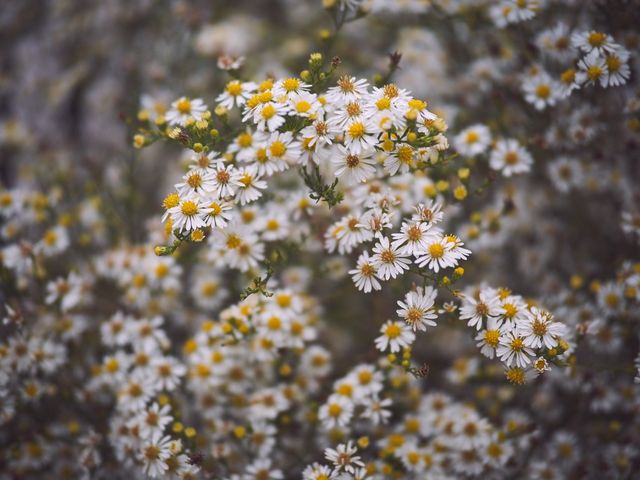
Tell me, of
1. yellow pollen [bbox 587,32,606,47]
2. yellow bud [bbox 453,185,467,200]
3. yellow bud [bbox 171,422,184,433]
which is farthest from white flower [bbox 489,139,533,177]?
yellow bud [bbox 171,422,184,433]

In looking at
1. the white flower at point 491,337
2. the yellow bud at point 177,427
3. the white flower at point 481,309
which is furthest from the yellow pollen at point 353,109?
the yellow bud at point 177,427

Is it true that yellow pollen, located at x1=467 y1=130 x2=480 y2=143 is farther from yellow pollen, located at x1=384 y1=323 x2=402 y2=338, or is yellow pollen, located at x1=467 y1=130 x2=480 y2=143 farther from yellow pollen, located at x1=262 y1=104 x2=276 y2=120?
yellow pollen, located at x1=262 y1=104 x2=276 y2=120

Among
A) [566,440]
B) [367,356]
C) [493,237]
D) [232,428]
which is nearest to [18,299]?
[232,428]

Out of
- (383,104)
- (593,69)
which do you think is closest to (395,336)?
(383,104)

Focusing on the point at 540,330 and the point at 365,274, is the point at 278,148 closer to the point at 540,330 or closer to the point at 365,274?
the point at 365,274

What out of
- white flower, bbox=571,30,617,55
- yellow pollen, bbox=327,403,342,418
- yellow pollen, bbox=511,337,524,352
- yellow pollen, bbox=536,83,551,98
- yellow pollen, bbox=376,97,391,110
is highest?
yellow pollen, bbox=536,83,551,98

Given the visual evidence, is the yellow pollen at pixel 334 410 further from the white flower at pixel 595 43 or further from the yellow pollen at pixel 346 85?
the white flower at pixel 595 43

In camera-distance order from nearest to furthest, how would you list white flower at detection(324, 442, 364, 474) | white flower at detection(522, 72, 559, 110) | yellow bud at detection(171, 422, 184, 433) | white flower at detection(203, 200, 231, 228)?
1. white flower at detection(203, 200, 231, 228)
2. white flower at detection(324, 442, 364, 474)
3. yellow bud at detection(171, 422, 184, 433)
4. white flower at detection(522, 72, 559, 110)

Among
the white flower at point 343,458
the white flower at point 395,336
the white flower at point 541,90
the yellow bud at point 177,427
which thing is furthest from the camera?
the white flower at point 541,90
